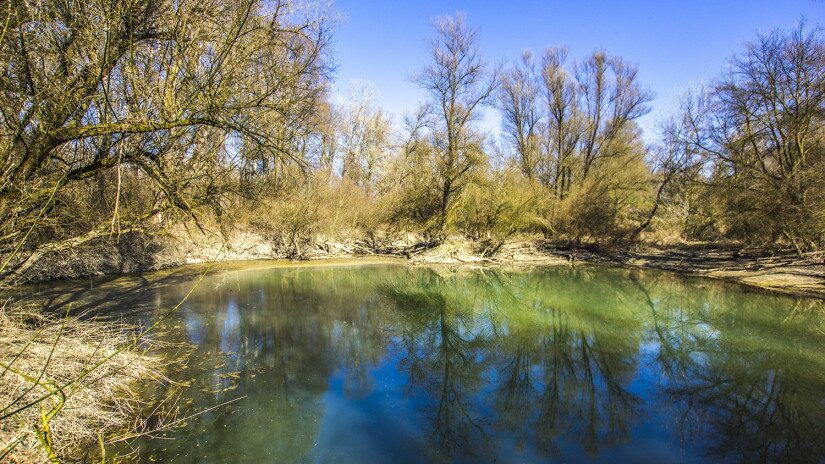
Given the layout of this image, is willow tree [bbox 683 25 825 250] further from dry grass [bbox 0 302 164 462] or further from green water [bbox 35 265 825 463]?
dry grass [bbox 0 302 164 462]

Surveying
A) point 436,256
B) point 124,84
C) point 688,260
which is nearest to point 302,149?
point 124,84

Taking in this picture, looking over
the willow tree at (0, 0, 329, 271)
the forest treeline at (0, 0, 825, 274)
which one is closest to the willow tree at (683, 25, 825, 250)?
the forest treeline at (0, 0, 825, 274)

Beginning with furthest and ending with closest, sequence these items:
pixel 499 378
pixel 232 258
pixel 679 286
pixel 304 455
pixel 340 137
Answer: pixel 340 137
pixel 232 258
pixel 679 286
pixel 499 378
pixel 304 455

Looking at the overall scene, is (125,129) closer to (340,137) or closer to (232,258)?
(232,258)

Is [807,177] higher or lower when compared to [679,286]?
higher

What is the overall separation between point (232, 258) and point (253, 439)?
1311 cm

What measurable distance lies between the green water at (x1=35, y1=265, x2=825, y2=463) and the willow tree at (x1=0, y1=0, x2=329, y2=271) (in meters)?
2.01

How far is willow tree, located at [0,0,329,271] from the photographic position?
4141mm

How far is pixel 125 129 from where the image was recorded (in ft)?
14.1

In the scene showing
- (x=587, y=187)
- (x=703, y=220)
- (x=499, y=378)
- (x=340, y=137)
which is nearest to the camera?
(x=499, y=378)

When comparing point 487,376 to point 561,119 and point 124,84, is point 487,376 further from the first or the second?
point 561,119

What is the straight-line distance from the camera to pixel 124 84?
4.99m

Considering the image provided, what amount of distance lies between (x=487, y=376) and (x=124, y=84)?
20.3 ft

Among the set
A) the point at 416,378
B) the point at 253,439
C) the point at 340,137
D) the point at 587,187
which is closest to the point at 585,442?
the point at 416,378
